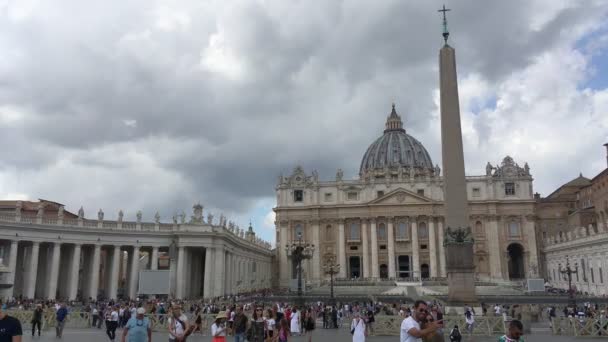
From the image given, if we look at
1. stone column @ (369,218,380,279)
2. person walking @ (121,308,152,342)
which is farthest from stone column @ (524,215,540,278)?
person walking @ (121,308,152,342)

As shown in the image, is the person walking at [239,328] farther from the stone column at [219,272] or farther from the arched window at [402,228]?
the arched window at [402,228]

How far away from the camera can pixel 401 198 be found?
7744cm

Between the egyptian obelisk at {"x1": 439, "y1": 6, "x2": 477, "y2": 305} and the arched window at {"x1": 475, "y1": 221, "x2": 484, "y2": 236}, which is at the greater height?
the arched window at {"x1": 475, "y1": 221, "x2": 484, "y2": 236}

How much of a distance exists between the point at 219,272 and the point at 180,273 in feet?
12.6

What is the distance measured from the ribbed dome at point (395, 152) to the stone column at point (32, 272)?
71997 mm

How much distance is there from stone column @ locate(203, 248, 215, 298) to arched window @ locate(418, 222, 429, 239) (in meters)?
38.9

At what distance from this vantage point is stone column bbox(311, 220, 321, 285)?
76.3m

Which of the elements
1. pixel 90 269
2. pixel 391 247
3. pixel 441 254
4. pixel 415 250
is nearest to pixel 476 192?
pixel 441 254

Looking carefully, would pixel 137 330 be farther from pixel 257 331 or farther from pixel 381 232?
pixel 381 232

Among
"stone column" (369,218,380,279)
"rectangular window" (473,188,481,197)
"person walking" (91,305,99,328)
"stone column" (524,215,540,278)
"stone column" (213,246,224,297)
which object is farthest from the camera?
"rectangular window" (473,188,481,197)

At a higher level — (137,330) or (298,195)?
(298,195)

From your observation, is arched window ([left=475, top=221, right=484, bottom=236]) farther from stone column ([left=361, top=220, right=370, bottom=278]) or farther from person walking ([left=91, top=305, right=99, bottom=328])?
person walking ([left=91, top=305, right=99, bottom=328])

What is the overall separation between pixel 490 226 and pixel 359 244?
1965 centimetres

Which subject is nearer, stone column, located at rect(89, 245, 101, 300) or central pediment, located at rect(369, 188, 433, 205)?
stone column, located at rect(89, 245, 101, 300)
